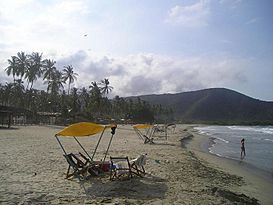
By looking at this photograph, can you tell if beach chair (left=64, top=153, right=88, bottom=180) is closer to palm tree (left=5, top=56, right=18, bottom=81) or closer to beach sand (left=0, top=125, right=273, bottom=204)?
beach sand (left=0, top=125, right=273, bottom=204)

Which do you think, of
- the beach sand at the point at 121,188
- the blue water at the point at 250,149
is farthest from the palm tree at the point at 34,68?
the beach sand at the point at 121,188

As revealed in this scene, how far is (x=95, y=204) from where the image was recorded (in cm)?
765

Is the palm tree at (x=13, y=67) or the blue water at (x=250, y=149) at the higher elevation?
the palm tree at (x=13, y=67)

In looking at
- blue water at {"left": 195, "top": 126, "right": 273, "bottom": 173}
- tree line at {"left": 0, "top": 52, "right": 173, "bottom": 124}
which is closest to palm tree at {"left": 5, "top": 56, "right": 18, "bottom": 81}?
tree line at {"left": 0, "top": 52, "right": 173, "bottom": 124}

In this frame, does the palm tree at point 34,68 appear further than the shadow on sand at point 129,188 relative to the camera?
Yes

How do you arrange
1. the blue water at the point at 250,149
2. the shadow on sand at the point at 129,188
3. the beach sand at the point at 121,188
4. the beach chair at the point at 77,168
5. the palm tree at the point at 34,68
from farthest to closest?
1. the palm tree at the point at 34,68
2. the blue water at the point at 250,149
3. the beach chair at the point at 77,168
4. the shadow on sand at the point at 129,188
5. the beach sand at the point at 121,188

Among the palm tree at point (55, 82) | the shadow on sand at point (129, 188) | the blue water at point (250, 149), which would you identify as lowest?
the blue water at point (250, 149)

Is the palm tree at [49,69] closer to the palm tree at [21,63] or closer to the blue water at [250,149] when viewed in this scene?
the palm tree at [21,63]

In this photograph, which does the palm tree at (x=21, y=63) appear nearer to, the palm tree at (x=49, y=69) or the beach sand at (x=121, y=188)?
the palm tree at (x=49, y=69)

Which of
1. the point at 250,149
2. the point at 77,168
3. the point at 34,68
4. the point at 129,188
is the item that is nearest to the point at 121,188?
the point at 129,188

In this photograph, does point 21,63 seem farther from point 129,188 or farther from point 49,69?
point 129,188

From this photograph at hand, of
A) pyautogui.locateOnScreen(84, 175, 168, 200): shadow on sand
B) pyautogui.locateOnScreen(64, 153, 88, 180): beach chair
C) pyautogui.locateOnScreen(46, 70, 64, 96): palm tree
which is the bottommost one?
pyautogui.locateOnScreen(84, 175, 168, 200): shadow on sand

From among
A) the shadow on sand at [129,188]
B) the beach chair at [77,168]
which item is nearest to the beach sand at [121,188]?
the shadow on sand at [129,188]

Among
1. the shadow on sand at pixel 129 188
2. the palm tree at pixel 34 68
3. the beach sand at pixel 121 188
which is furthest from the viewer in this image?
the palm tree at pixel 34 68
